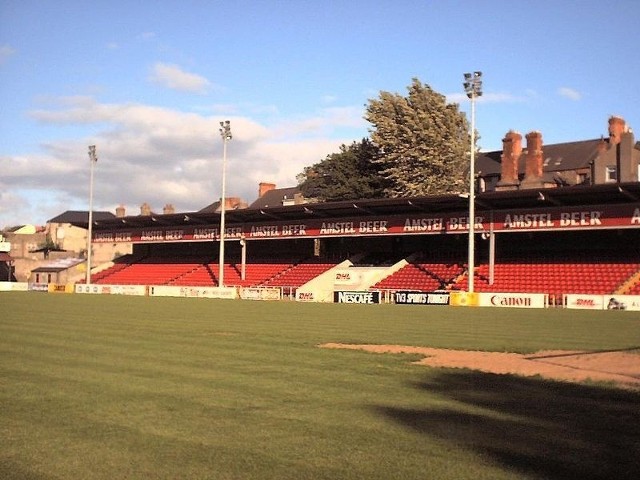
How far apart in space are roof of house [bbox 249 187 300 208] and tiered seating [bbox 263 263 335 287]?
135 feet

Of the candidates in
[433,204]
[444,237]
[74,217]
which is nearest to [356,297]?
[433,204]

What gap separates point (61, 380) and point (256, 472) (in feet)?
22.1

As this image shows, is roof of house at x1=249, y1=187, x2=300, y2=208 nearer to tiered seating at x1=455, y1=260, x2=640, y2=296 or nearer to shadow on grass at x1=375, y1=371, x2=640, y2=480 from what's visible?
tiered seating at x1=455, y1=260, x2=640, y2=296

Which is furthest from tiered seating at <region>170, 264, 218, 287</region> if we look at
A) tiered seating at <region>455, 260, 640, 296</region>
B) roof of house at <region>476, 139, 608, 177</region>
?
roof of house at <region>476, 139, 608, 177</region>

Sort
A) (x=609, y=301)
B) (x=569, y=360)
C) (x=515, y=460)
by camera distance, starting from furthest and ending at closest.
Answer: (x=609, y=301), (x=569, y=360), (x=515, y=460)

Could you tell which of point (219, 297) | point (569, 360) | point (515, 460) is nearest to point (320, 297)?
point (219, 297)

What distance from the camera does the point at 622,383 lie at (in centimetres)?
1230

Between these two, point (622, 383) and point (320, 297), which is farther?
point (320, 297)

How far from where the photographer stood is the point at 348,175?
80438 millimetres

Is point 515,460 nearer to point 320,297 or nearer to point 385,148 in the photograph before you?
point 320,297

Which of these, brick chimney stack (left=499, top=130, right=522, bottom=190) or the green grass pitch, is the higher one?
brick chimney stack (left=499, top=130, right=522, bottom=190)

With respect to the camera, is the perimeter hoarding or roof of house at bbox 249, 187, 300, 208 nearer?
the perimeter hoarding

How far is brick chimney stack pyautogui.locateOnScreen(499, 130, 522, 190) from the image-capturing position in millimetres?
71188

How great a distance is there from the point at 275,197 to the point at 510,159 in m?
43.9
